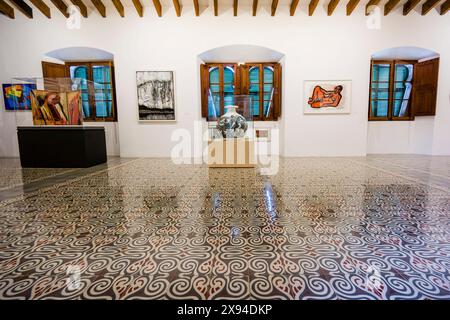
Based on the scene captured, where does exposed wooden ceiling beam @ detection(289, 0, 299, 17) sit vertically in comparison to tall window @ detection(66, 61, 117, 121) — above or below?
above

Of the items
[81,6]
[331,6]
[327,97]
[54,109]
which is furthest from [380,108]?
[81,6]

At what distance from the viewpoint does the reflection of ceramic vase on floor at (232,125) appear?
5395 millimetres

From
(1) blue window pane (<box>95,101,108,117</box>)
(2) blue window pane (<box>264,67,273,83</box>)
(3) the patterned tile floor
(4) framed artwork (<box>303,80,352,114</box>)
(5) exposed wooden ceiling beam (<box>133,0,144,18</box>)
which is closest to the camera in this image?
(3) the patterned tile floor

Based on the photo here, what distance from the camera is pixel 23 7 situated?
6430mm

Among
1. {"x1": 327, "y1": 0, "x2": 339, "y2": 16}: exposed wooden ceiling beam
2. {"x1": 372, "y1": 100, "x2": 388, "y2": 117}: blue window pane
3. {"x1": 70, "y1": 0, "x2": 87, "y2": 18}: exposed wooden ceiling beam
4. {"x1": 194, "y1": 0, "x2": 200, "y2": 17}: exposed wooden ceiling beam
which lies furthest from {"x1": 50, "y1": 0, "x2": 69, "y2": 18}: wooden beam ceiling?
{"x1": 372, "y1": 100, "x2": 388, "y2": 117}: blue window pane

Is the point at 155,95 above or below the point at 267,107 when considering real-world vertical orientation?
above

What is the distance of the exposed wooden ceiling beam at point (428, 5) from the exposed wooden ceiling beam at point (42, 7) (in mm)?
10333

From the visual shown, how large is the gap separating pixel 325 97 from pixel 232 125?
3.28 meters

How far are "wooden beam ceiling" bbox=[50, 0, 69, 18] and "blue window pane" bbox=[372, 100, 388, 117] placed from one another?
9.58 meters

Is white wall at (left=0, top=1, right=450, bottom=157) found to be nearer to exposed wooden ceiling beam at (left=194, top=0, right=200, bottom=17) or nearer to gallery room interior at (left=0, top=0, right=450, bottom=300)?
gallery room interior at (left=0, top=0, right=450, bottom=300)

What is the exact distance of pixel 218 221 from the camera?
224 cm

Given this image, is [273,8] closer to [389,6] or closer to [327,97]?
[327,97]

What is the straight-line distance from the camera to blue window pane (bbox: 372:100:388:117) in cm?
768

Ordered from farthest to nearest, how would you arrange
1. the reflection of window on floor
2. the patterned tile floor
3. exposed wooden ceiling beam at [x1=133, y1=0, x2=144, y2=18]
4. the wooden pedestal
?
the reflection of window on floor → exposed wooden ceiling beam at [x1=133, y1=0, x2=144, y2=18] → the wooden pedestal → the patterned tile floor
